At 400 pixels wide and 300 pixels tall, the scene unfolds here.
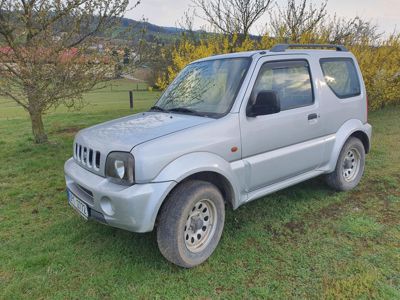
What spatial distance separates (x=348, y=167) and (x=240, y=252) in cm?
239

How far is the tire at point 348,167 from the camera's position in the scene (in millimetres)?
4544

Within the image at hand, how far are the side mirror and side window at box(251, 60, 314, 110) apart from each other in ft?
0.41

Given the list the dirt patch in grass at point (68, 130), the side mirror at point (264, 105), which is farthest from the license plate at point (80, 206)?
the dirt patch in grass at point (68, 130)

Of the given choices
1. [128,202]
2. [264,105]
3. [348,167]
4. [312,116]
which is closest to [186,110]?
[264,105]

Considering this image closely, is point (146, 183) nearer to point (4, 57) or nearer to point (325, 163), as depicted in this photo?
point (325, 163)

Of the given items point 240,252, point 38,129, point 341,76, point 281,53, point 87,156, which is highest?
point 281,53

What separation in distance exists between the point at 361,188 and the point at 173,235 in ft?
10.6

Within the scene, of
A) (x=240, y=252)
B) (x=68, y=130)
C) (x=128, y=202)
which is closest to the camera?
(x=128, y=202)

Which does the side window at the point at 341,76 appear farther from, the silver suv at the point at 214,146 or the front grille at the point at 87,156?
the front grille at the point at 87,156

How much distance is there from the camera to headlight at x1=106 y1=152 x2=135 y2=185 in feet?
8.97

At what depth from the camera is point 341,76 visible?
4.53 meters

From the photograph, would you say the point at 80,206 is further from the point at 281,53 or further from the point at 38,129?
the point at 38,129

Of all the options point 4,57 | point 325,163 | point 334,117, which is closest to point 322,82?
point 334,117

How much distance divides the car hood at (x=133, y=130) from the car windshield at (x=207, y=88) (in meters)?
0.21
